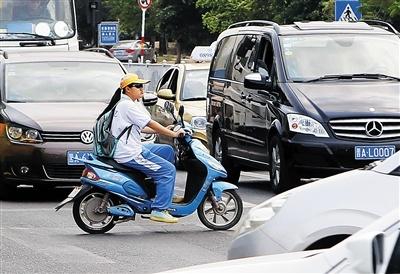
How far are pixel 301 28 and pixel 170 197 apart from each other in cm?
435

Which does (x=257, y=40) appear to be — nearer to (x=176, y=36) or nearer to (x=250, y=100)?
(x=250, y=100)

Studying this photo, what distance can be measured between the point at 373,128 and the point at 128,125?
2.99 m

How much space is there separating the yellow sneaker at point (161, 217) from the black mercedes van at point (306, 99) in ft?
7.43

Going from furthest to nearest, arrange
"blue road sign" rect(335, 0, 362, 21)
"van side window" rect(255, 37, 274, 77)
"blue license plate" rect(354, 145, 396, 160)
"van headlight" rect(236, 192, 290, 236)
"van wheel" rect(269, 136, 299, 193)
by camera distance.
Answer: "blue road sign" rect(335, 0, 362, 21) < "van side window" rect(255, 37, 274, 77) < "van wheel" rect(269, 136, 299, 193) < "blue license plate" rect(354, 145, 396, 160) < "van headlight" rect(236, 192, 290, 236)

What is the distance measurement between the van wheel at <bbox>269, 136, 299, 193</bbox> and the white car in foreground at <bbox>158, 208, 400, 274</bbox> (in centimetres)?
839

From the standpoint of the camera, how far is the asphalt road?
911 centimetres

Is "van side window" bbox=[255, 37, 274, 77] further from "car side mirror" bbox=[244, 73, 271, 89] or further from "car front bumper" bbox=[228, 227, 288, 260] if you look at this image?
"car front bumper" bbox=[228, 227, 288, 260]

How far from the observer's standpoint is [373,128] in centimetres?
1260

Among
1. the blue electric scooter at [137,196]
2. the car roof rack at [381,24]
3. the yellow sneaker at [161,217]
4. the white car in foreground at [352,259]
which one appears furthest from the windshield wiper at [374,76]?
the white car in foreground at [352,259]

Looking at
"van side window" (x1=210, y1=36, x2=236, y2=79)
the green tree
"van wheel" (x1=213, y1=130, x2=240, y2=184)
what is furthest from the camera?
the green tree

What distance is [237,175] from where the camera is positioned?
16141 mm

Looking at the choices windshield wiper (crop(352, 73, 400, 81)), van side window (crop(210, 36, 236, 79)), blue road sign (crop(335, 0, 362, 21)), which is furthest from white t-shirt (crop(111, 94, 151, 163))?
blue road sign (crop(335, 0, 362, 21))

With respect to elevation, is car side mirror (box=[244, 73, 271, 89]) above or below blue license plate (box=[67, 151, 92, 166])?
above

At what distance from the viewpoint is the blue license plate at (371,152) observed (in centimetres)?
1252
